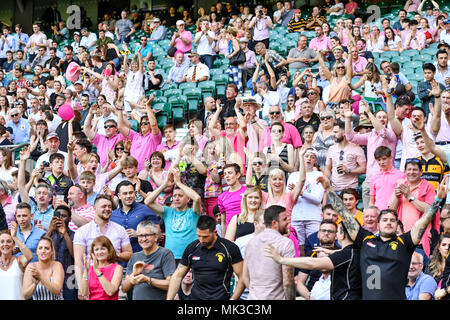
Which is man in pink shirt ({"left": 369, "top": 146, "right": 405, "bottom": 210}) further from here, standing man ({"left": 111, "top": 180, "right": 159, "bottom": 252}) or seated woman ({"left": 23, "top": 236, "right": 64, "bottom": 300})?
seated woman ({"left": 23, "top": 236, "right": 64, "bottom": 300})

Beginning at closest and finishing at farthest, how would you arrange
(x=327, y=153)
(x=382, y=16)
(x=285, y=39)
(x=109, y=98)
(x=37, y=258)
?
1. (x=37, y=258)
2. (x=327, y=153)
3. (x=109, y=98)
4. (x=285, y=39)
5. (x=382, y=16)

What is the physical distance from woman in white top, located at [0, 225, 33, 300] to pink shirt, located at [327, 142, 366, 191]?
3804mm

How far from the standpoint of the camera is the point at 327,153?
930 centimetres

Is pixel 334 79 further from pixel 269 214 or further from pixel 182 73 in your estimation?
pixel 269 214

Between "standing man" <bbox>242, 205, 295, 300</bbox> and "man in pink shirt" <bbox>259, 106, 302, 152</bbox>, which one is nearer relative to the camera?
"standing man" <bbox>242, 205, 295, 300</bbox>

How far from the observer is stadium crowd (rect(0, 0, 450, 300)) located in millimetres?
6340

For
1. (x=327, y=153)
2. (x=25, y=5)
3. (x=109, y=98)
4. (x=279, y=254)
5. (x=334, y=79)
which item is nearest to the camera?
(x=279, y=254)

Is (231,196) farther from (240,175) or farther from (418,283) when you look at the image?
(418,283)

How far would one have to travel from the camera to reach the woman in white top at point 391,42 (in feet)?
47.1


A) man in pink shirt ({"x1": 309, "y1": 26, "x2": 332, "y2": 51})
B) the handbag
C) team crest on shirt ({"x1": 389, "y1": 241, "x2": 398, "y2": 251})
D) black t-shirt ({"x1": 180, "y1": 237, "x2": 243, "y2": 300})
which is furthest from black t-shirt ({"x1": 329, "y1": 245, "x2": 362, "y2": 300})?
man in pink shirt ({"x1": 309, "y1": 26, "x2": 332, "y2": 51})

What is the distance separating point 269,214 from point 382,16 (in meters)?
12.2

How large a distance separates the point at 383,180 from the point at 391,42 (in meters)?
7.06

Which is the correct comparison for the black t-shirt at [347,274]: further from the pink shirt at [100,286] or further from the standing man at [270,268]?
the pink shirt at [100,286]
